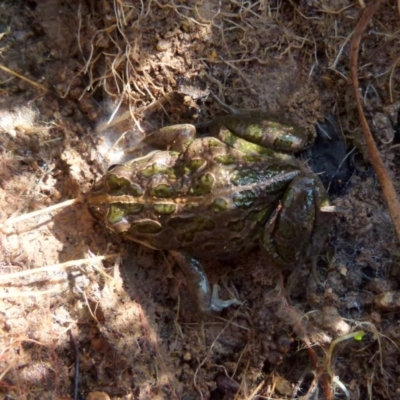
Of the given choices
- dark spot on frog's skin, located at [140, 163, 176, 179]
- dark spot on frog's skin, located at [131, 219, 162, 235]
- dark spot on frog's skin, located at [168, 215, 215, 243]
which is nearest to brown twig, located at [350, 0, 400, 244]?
dark spot on frog's skin, located at [168, 215, 215, 243]

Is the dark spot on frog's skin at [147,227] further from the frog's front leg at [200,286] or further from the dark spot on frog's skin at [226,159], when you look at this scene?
the dark spot on frog's skin at [226,159]

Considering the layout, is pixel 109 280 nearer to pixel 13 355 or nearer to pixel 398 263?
pixel 13 355

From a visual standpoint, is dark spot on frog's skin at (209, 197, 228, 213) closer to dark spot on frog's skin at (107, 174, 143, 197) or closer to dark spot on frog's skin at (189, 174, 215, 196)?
dark spot on frog's skin at (189, 174, 215, 196)

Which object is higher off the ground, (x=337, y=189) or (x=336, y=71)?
(x=336, y=71)

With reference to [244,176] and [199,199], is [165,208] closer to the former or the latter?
[199,199]

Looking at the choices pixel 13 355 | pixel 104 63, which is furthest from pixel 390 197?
pixel 13 355

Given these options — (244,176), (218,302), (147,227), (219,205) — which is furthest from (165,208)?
(218,302)

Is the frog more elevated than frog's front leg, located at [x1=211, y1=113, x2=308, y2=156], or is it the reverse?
frog's front leg, located at [x1=211, y1=113, x2=308, y2=156]
